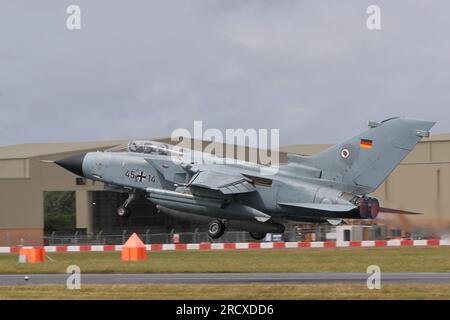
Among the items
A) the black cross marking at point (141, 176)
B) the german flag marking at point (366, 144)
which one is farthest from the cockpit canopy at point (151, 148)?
the german flag marking at point (366, 144)

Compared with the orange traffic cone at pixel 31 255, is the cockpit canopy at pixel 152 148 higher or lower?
higher

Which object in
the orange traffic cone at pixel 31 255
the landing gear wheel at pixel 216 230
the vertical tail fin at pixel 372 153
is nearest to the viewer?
the vertical tail fin at pixel 372 153

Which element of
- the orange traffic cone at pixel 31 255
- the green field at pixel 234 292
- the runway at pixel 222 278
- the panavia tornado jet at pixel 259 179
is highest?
the panavia tornado jet at pixel 259 179

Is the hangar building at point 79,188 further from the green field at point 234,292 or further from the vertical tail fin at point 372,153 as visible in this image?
the green field at point 234,292

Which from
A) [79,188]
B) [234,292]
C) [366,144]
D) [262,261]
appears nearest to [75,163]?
[262,261]

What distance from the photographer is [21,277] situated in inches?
Answer: 1122

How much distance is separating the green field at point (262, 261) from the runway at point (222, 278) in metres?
1.81

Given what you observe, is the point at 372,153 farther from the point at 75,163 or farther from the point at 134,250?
the point at 75,163

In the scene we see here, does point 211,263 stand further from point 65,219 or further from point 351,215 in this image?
point 65,219

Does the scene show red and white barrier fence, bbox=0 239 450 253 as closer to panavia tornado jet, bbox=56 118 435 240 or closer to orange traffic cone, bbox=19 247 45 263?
panavia tornado jet, bbox=56 118 435 240

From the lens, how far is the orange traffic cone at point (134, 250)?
119 feet

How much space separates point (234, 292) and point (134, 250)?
1517 cm
